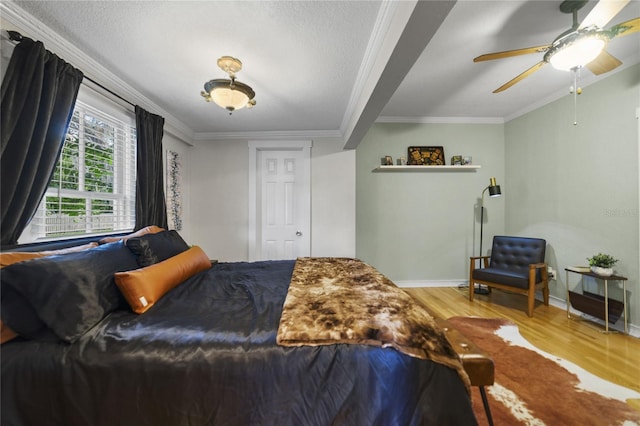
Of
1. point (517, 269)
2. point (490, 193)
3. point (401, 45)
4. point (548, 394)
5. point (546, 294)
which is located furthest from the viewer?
point (490, 193)

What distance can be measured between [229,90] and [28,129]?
1.24 meters

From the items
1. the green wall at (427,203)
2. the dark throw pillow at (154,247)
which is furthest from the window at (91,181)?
the green wall at (427,203)

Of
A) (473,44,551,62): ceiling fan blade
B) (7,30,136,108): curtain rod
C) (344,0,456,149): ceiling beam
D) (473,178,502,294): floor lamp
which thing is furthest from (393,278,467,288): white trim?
(7,30,136,108): curtain rod

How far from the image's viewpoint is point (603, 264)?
93.5 inches

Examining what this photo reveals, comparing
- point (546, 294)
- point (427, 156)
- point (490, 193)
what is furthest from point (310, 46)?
point (546, 294)

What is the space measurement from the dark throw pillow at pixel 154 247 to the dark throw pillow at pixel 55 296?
1.21 ft

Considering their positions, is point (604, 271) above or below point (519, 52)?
below

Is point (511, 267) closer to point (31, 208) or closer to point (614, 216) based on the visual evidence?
point (614, 216)

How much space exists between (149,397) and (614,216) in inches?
164

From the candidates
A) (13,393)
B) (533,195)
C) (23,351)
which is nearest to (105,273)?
(23,351)

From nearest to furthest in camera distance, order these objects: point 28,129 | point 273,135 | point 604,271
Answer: point 28,129 → point 604,271 → point 273,135

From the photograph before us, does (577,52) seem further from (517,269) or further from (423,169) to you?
(517,269)

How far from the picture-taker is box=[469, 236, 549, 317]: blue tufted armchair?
275cm

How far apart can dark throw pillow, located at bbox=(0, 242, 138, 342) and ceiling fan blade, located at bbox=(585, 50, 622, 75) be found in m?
3.64
